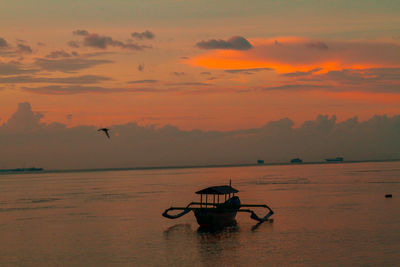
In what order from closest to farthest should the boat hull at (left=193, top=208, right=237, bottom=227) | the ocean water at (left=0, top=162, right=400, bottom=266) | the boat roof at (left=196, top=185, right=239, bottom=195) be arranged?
the ocean water at (left=0, top=162, right=400, bottom=266)
the boat hull at (left=193, top=208, right=237, bottom=227)
the boat roof at (left=196, top=185, right=239, bottom=195)

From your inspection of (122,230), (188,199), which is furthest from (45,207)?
(122,230)

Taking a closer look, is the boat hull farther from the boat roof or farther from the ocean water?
the boat roof

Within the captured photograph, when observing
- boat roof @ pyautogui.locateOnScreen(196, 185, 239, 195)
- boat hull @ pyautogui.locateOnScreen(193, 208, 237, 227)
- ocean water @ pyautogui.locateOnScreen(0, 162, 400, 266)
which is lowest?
ocean water @ pyautogui.locateOnScreen(0, 162, 400, 266)

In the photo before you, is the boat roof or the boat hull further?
the boat roof

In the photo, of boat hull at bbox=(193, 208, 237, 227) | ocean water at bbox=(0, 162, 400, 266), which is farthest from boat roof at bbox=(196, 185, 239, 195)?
ocean water at bbox=(0, 162, 400, 266)

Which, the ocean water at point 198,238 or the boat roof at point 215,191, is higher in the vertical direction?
the boat roof at point 215,191

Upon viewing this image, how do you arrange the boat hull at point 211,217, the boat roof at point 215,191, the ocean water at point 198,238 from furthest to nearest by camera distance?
the boat roof at point 215,191
the boat hull at point 211,217
the ocean water at point 198,238

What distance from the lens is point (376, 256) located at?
37438mm

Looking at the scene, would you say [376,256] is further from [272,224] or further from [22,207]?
[22,207]

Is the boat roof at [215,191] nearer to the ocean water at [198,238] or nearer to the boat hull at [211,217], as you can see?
the boat hull at [211,217]

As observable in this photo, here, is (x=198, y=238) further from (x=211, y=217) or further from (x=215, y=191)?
(x=215, y=191)

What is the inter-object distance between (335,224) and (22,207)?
50.9m

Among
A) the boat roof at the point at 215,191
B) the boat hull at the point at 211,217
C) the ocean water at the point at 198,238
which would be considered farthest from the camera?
the boat roof at the point at 215,191

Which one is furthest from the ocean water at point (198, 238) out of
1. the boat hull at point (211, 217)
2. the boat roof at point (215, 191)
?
the boat roof at point (215, 191)
